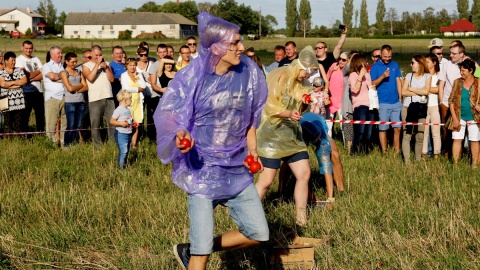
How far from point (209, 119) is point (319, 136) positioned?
3.39m

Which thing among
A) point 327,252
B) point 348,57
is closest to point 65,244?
point 327,252

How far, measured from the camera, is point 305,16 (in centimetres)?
16250

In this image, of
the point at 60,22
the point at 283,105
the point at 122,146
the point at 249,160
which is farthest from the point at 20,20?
the point at 249,160

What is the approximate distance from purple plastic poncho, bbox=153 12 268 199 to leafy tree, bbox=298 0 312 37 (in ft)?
512

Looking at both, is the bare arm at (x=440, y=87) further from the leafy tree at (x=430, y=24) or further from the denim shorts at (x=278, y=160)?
the leafy tree at (x=430, y=24)

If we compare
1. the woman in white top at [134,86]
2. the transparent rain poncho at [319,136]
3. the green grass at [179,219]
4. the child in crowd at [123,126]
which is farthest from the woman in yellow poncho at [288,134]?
the woman in white top at [134,86]

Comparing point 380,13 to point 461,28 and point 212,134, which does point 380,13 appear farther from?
point 212,134

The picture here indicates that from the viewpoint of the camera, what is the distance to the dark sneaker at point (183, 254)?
5484 millimetres

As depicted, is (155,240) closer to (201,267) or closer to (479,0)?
(201,267)

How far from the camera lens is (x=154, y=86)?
13062mm

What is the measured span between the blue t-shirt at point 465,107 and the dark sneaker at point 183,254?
6762mm

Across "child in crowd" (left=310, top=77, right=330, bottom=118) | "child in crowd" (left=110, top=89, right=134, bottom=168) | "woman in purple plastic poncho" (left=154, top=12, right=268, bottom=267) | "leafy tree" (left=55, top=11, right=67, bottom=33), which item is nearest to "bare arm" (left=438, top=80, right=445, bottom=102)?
"child in crowd" (left=310, top=77, right=330, bottom=118)

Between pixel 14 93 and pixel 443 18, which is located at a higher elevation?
pixel 443 18

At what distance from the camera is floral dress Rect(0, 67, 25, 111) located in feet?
42.1
